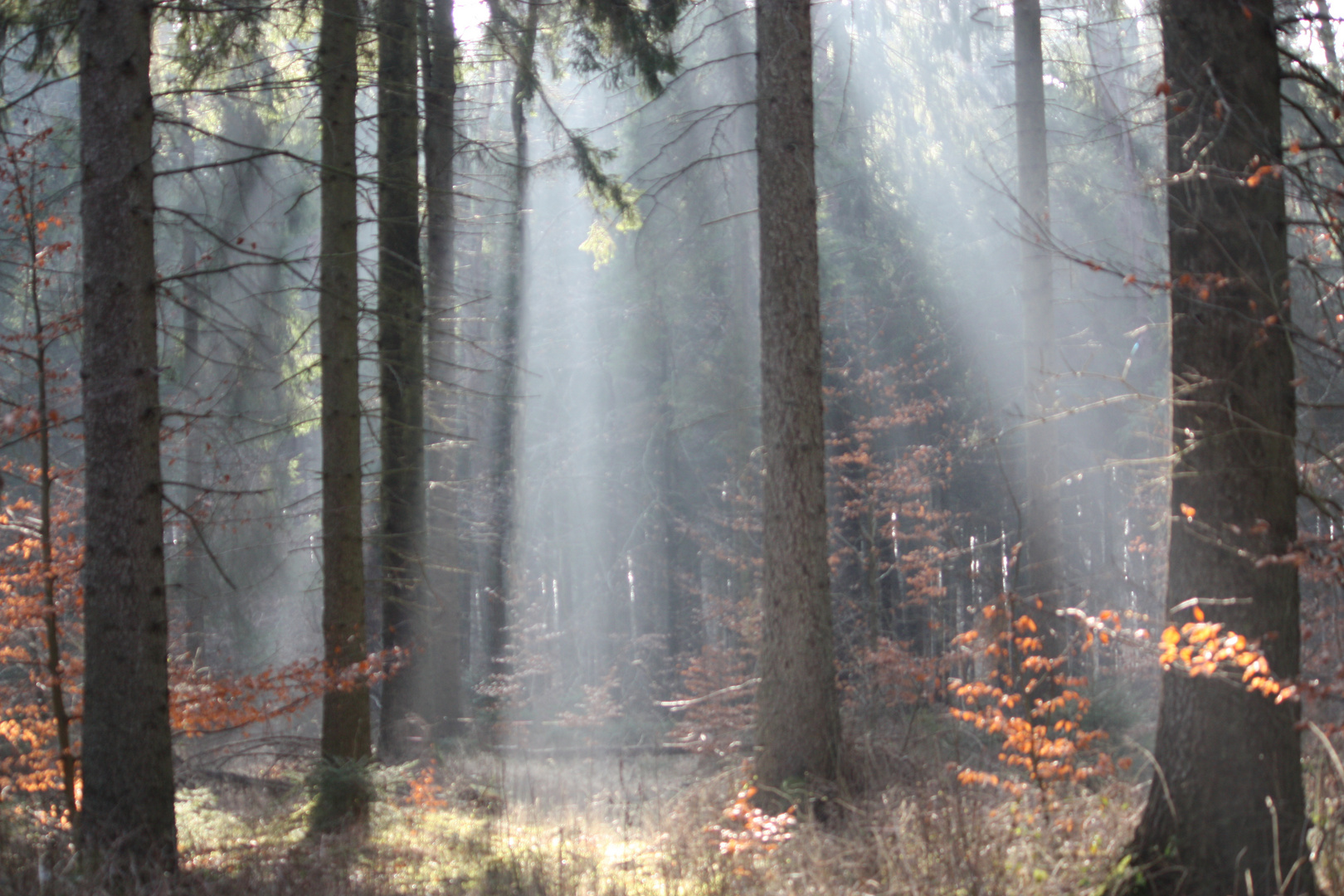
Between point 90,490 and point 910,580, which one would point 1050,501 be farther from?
point 90,490

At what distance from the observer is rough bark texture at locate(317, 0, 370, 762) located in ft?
26.2

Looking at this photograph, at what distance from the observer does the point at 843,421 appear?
18.4m

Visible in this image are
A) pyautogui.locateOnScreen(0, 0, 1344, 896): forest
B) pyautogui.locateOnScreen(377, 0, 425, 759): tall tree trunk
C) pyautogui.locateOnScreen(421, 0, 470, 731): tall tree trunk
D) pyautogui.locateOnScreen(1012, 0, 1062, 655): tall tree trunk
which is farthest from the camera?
pyautogui.locateOnScreen(421, 0, 470, 731): tall tree trunk

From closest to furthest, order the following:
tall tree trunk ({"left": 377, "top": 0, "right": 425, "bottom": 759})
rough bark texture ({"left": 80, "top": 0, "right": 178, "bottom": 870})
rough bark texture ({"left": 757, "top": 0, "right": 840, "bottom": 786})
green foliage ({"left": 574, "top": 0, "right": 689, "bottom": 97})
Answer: rough bark texture ({"left": 80, "top": 0, "right": 178, "bottom": 870}) → rough bark texture ({"left": 757, "top": 0, "right": 840, "bottom": 786}) → green foliage ({"left": 574, "top": 0, "right": 689, "bottom": 97}) → tall tree trunk ({"left": 377, "top": 0, "right": 425, "bottom": 759})

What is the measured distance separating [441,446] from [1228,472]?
32.6ft

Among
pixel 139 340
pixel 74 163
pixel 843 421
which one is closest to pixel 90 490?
pixel 139 340

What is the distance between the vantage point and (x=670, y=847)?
620cm

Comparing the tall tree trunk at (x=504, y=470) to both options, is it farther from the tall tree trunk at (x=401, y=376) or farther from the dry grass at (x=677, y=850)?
the dry grass at (x=677, y=850)

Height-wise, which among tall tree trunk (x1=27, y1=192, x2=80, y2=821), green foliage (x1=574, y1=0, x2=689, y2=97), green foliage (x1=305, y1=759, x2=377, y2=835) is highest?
green foliage (x1=574, y1=0, x2=689, y2=97)

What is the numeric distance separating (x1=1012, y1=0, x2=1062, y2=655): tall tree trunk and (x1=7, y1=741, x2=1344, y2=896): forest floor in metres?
3.69

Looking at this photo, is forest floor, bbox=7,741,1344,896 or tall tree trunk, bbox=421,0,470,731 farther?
tall tree trunk, bbox=421,0,470,731

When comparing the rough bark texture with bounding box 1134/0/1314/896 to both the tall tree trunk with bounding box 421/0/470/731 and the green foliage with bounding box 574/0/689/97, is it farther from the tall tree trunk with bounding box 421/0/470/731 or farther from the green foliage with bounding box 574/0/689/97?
the tall tree trunk with bounding box 421/0/470/731

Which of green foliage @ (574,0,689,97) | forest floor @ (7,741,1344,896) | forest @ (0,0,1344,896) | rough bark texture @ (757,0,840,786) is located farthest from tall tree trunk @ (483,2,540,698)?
rough bark texture @ (757,0,840,786)

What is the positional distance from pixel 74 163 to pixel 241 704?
444 cm
